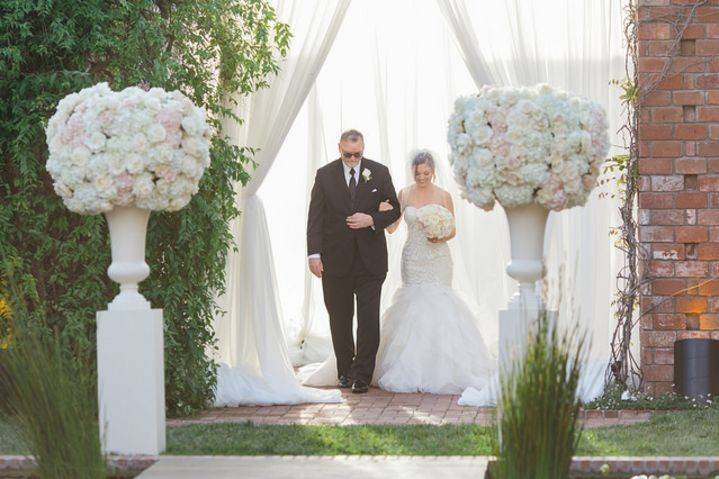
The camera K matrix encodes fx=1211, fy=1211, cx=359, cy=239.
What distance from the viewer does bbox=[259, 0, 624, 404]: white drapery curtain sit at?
7.24 m

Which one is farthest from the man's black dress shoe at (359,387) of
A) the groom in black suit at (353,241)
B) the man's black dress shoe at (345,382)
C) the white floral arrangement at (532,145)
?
the white floral arrangement at (532,145)

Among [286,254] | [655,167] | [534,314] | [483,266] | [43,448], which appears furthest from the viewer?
[286,254]

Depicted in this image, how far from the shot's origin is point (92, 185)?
484cm

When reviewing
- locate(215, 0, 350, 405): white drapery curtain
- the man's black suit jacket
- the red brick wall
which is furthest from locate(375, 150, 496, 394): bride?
the red brick wall

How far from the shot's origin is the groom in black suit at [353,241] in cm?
742

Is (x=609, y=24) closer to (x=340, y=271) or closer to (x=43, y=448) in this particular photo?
(x=340, y=271)

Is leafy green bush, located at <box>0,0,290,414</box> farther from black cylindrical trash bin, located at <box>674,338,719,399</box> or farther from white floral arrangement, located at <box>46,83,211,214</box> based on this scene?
black cylindrical trash bin, located at <box>674,338,719,399</box>

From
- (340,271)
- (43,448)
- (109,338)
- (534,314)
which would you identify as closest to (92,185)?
(109,338)

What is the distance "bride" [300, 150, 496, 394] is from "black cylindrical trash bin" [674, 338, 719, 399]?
142 cm

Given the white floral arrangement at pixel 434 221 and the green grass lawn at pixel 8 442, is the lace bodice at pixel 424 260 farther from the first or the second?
the green grass lawn at pixel 8 442

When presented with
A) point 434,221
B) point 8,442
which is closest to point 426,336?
point 434,221

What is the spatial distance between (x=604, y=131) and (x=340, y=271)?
9.88 feet

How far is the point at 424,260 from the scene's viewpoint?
7.86 m

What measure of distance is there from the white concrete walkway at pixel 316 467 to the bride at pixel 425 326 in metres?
2.72
